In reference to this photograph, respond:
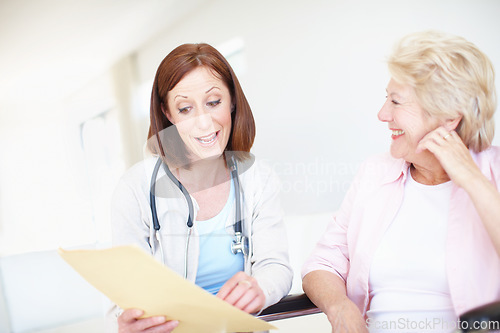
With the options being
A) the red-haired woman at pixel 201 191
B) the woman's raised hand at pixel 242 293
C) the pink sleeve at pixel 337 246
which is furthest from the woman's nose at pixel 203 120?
the pink sleeve at pixel 337 246

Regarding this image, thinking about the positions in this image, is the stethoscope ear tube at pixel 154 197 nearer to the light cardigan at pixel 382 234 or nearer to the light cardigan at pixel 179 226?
the light cardigan at pixel 179 226

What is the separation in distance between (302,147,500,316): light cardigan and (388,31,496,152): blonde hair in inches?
4.5

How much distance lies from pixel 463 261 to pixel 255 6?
0.82 m

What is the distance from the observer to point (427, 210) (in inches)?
41.7

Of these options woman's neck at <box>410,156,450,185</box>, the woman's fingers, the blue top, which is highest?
woman's neck at <box>410,156,450,185</box>

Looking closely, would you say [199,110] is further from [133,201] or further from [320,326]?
[320,326]

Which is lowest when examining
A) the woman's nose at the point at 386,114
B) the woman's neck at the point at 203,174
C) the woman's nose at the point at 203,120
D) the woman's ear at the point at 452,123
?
the woman's neck at the point at 203,174

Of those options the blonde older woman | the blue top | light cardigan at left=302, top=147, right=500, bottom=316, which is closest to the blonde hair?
the blonde older woman

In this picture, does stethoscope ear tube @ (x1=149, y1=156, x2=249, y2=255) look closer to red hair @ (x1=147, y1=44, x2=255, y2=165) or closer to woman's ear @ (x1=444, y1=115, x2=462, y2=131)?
red hair @ (x1=147, y1=44, x2=255, y2=165)

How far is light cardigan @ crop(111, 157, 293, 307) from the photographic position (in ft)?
3.25

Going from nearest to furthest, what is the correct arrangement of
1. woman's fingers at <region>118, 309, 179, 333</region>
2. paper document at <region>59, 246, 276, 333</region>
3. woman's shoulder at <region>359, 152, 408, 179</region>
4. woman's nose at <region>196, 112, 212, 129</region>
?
1. paper document at <region>59, 246, 276, 333</region>
2. woman's fingers at <region>118, 309, 179, 333</region>
3. woman's nose at <region>196, 112, 212, 129</region>
4. woman's shoulder at <region>359, 152, 408, 179</region>

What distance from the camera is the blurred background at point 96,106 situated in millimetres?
984

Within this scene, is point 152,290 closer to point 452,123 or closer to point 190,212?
point 190,212

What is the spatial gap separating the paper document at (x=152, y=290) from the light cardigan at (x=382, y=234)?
36 cm
